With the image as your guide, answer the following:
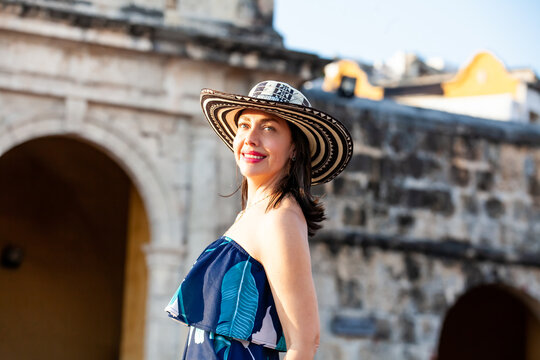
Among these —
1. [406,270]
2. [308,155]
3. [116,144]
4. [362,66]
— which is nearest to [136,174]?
[116,144]

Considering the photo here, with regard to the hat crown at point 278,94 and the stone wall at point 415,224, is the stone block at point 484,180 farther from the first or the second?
the hat crown at point 278,94

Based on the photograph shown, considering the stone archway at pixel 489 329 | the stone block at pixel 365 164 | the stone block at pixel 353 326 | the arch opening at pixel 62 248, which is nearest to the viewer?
the stone block at pixel 353 326

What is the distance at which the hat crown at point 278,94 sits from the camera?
2.65 meters

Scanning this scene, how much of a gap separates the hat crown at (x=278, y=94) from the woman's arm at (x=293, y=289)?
0.39 m

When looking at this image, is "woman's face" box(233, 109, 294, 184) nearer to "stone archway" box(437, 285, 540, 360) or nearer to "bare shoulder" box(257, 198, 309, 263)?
"bare shoulder" box(257, 198, 309, 263)

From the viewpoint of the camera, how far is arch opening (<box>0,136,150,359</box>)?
954cm

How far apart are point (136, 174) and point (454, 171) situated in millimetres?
3018

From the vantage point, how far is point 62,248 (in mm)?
9789

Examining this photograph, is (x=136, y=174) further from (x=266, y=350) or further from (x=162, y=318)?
(x=266, y=350)

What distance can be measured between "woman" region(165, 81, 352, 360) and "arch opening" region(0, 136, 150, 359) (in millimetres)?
7086

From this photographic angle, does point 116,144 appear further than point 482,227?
No

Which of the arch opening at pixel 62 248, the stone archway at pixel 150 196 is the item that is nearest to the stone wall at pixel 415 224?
the stone archway at pixel 150 196

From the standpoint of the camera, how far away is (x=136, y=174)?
740 cm

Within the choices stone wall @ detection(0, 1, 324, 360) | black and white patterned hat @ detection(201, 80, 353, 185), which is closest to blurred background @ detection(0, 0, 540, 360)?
stone wall @ detection(0, 1, 324, 360)
